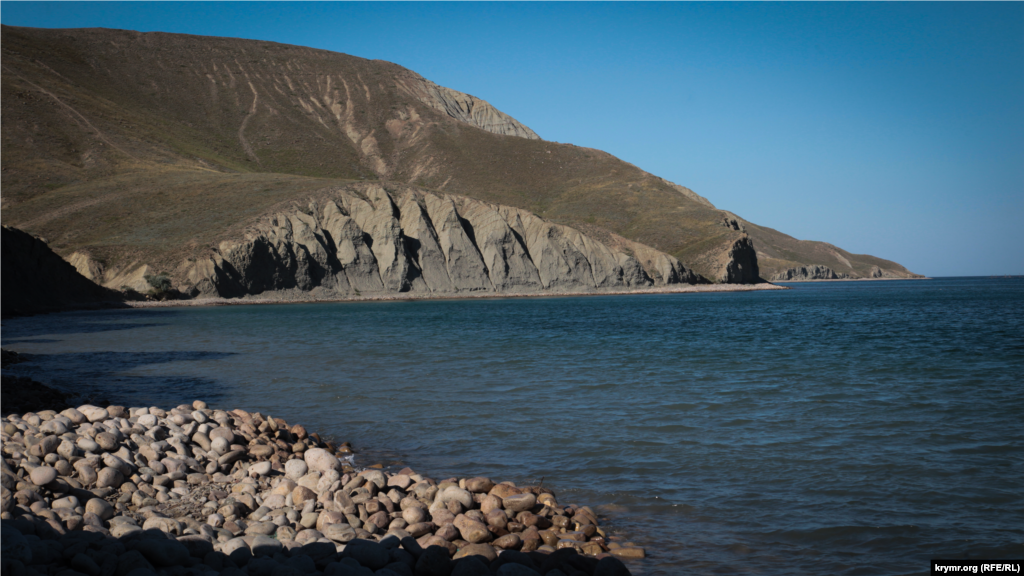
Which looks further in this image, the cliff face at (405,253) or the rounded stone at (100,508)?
the cliff face at (405,253)

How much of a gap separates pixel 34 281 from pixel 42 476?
56.0 m

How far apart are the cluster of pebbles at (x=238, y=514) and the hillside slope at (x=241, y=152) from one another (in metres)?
65.0

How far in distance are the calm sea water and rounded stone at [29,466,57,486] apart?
4623 mm

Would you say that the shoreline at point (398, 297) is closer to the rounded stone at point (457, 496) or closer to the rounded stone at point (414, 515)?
the rounded stone at point (457, 496)

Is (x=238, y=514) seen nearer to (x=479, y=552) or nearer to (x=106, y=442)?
(x=106, y=442)

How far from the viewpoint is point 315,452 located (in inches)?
340

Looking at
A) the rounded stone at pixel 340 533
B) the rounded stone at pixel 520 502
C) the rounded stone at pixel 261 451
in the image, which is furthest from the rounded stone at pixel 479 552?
the rounded stone at pixel 261 451

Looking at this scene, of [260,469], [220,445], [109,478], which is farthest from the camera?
[220,445]

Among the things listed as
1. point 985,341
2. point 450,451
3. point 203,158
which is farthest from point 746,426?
point 203,158

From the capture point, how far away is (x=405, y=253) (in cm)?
7731

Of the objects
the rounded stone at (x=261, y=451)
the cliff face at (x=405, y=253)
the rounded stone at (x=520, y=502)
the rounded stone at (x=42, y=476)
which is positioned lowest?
the rounded stone at (x=261, y=451)

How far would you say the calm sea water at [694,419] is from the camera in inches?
277

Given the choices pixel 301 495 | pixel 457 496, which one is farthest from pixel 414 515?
pixel 301 495

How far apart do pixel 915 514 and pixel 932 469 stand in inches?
80.2
